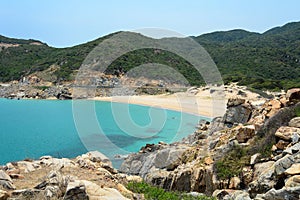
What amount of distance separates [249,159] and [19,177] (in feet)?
20.6

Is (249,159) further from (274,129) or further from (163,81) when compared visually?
(163,81)

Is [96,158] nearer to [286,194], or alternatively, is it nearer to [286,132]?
[286,132]

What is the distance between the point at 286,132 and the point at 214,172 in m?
2.38

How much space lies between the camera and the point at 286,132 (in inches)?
345

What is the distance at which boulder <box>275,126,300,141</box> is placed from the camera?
856 centimetres

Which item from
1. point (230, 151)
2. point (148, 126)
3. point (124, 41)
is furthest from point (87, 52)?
point (230, 151)

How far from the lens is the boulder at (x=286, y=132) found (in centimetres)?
856

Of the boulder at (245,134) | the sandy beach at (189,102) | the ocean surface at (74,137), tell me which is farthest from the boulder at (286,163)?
the sandy beach at (189,102)

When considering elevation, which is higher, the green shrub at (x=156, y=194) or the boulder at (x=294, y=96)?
the boulder at (x=294, y=96)

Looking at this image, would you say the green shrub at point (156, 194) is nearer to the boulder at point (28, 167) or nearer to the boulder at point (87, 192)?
the boulder at point (87, 192)

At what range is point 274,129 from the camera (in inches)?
379

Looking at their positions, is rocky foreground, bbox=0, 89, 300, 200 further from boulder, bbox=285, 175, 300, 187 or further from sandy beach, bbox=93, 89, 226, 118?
sandy beach, bbox=93, 89, 226, 118

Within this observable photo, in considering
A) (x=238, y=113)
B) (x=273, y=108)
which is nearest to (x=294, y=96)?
(x=273, y=108)

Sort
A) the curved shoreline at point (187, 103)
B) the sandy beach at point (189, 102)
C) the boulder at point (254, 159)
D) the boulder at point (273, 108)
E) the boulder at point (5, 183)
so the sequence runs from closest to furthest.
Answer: the boulder at point (5, 183), the boulder at point (254, 159), the boulder at point (273, 108), the curved shoreline at point (187, 103), the sandy beach at point (189, 102)
